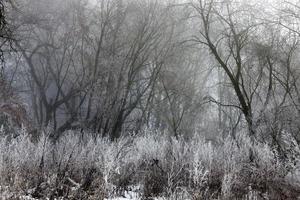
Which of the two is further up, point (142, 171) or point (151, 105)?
point (151, 105)

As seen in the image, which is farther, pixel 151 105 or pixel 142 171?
pixel 151 105

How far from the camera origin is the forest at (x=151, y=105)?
11.3 meters

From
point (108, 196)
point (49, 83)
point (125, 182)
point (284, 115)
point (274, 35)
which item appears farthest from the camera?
point (49, 83)

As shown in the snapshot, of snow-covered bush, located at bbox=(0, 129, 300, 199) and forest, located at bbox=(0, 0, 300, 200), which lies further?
forest, located at bbox=(0, 0, 300, 200)

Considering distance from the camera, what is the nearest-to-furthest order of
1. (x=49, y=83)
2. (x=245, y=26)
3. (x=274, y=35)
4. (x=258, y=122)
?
1. (x=258, y=122)
2. (x=245, y=26)
3. (x=274, y=35)
4. (x=49, y=83)

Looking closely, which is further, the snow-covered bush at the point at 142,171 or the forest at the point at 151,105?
the forest at the point at 151,105

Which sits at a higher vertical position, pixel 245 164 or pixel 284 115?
pixel 284 115

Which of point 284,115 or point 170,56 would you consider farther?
point 170,56

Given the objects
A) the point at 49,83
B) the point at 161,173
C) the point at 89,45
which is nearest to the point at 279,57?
the point at 89,45

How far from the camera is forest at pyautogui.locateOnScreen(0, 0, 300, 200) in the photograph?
37.1 ft

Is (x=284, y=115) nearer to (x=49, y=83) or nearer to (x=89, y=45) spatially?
(x=89, y=45)

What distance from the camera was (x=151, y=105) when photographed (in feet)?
91.6

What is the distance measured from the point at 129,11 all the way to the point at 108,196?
46.2ft

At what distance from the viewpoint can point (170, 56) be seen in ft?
77.7
